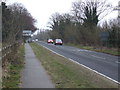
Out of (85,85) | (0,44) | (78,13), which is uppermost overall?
(78,13)

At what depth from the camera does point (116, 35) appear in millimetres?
40250

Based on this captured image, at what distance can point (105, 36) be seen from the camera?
4069cm

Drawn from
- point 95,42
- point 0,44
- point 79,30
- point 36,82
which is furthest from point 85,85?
point 79,30

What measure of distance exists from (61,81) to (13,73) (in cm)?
295

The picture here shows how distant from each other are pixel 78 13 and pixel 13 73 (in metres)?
59.9

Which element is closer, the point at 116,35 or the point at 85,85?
the point at 85,85

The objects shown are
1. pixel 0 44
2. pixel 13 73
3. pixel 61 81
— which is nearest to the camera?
pixel 61 81

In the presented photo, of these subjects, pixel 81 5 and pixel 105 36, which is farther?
pixel 81 5

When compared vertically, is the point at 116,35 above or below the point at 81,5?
below

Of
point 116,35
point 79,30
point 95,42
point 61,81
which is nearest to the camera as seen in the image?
point 61,81

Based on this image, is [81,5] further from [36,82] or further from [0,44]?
[36,82]

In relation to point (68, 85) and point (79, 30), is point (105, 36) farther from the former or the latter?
point (68, 85)

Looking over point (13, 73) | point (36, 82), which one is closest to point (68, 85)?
point (36, 82)

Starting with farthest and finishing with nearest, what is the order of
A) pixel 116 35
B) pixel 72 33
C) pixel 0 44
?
1. pixel 72 33
2. pixel 116 35
3. pixel 0 44
